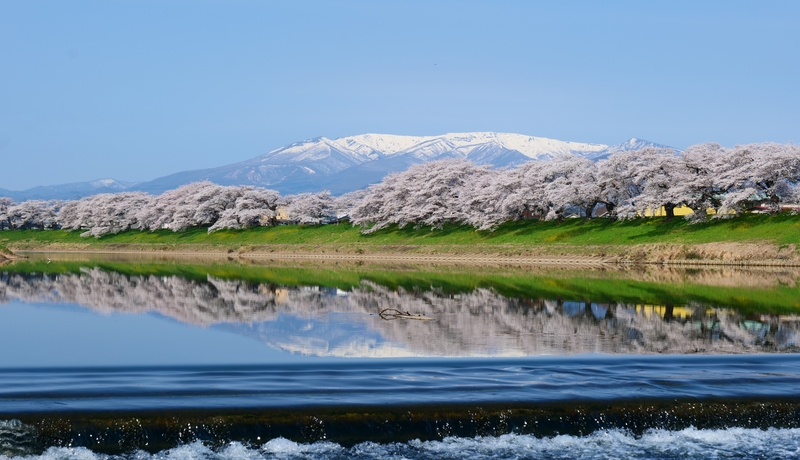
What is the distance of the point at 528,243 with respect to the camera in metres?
62.6

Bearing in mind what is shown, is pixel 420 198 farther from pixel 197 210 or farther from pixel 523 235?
pixel 197 210

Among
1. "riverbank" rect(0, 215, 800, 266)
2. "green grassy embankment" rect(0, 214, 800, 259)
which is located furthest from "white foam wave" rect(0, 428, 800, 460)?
"green grassy embankment" rect(0, 214, 800, 259)

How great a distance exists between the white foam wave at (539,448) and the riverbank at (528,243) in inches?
1529

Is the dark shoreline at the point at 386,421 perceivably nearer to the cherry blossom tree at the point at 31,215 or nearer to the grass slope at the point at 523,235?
the grass slope at the point at 523,235

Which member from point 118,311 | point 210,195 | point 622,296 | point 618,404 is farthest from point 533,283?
point 210,195

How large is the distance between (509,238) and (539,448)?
53853 mm

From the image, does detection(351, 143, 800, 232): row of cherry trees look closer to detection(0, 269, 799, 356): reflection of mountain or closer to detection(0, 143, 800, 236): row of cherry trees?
detection(0, 143, 800, 236): row of cherry trees

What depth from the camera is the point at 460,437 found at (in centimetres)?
1238

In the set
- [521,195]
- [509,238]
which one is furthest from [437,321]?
[521,195]

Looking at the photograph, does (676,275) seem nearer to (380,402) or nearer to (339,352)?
(339,352)

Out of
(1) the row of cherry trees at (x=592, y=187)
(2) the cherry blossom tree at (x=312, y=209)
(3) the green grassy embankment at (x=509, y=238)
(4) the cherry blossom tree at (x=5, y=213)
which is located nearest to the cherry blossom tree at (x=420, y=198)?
(1) the row of cherry trees at (x=592, y=187)

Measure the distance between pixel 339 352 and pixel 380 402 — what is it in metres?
5.06

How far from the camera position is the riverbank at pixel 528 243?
51.6 meters

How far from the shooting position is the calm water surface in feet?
39.3
